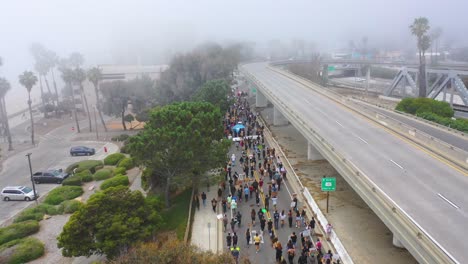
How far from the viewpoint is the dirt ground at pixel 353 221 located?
18.5m

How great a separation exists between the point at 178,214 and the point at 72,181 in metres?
15.3

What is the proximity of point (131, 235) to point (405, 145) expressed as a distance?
1775 centimetres

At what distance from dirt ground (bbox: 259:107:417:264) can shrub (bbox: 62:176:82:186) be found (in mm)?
19395

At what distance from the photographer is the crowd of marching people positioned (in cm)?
1881

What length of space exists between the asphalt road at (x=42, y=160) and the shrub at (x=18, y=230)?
4589mm

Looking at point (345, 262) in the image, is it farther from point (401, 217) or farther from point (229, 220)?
point (229, 220)

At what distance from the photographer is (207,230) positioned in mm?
23484

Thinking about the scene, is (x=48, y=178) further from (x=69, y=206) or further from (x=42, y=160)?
(x=42, y=160)

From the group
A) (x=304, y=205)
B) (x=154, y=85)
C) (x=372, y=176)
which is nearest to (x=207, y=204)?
(x=304, y=205)

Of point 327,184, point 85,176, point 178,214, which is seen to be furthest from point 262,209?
point 85,176

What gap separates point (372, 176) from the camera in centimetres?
2088

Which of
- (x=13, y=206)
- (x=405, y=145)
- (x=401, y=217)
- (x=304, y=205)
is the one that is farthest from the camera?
(x=13, y=206)

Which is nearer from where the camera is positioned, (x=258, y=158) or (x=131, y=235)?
(x=131, y=235)

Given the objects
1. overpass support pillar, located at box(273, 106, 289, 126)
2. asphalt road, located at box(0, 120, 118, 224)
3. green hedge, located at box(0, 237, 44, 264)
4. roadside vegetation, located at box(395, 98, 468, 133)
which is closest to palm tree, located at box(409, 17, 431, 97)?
roadside vegetation, located at box(395, 98, 468, 133)
